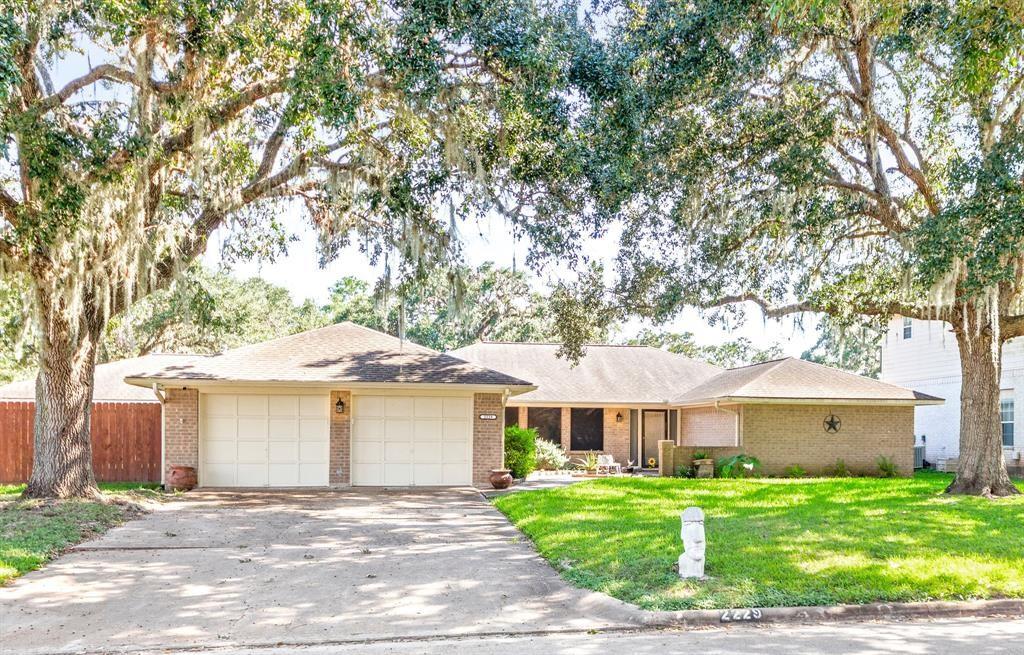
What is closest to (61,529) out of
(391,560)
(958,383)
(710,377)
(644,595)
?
(391,560)

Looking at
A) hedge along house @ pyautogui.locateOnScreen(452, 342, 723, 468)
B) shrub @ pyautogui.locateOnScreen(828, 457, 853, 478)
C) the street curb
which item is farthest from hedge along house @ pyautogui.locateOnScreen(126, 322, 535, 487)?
the street curb

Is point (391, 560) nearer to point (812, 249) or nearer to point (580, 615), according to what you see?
point (580, 615)

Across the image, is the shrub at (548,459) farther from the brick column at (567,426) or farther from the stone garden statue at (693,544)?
the stone garden statue at (693,544)

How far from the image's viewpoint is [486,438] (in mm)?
16516

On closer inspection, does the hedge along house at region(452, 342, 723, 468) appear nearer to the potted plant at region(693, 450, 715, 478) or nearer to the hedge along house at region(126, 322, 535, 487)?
the potted plant at region(693, 450, 715, 478)

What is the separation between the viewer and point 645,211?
13.2 meters

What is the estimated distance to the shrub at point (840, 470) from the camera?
64.6ft

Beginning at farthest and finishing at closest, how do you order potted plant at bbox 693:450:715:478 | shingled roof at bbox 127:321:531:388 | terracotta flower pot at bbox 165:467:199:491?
potted plant at bbox 693:450:715:478 → shingled roof at bbox 127:321:531:388 → terracotta flower pot at bbox 165:467:199:491

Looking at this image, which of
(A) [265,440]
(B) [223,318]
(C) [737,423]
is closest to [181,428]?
(A) [265,440]

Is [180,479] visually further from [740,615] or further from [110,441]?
[740,615]

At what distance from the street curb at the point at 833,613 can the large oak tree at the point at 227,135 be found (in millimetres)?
5752

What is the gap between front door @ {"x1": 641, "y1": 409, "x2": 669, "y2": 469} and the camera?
959 inches

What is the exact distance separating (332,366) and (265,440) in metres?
2.06

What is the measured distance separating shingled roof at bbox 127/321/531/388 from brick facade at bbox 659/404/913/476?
6492 mm
